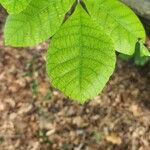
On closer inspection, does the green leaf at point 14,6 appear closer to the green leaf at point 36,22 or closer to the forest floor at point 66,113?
the green leaf at point 36,22

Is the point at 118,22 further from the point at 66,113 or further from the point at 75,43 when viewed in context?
the point at 66,113

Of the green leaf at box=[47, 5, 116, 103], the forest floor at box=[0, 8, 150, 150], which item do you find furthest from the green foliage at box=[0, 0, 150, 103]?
the forest floor at box=[0, 8, 150, 150]

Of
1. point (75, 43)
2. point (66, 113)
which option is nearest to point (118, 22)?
point (75, 43)

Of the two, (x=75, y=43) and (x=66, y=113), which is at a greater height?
(x=75, y=43)

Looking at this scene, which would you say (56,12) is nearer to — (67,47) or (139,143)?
(67,47)

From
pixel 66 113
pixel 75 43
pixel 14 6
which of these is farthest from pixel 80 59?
pixel 66 113

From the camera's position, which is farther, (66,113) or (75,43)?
(66,113)
